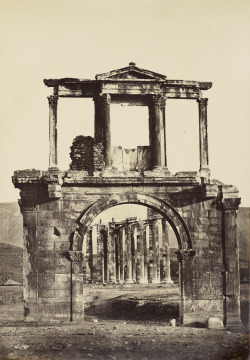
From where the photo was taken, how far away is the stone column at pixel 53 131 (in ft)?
60.1

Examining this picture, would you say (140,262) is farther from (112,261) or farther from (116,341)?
(116,341)

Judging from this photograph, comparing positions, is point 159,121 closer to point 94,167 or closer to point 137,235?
point 94,167

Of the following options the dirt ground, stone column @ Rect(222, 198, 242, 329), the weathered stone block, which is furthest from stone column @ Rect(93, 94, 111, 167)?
the weathered stone block

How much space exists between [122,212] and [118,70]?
44957 mm

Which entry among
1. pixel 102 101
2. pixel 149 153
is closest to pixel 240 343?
pixel 149 153

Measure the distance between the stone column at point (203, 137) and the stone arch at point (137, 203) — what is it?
1.45 meters

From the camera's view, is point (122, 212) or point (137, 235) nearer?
point (137, 235)

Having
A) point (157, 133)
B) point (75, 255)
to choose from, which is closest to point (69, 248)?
point (75, 255)

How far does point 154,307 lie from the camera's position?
22922 millimetres

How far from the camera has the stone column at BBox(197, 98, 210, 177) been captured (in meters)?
18.8

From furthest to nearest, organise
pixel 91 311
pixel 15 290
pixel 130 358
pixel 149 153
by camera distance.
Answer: pixel 15 290
pixel 91 311
pixel 149 153
pixel 130 358

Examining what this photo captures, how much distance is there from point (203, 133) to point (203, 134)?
32 mm

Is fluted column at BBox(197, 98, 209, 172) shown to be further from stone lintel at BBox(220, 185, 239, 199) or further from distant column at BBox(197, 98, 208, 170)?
stone lintel at BBox(220, 185, 239, 199)

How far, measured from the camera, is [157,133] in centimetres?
1856
